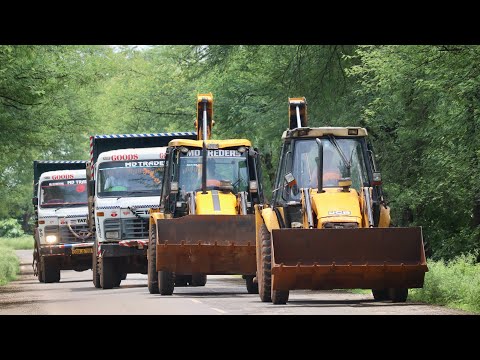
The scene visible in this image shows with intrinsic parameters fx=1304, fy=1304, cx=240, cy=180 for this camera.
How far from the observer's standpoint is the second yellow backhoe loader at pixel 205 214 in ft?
84.3

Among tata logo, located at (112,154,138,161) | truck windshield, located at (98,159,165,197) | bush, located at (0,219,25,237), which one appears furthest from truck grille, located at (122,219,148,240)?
bush, located at (0,219,25,237)

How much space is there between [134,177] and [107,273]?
2484 mm

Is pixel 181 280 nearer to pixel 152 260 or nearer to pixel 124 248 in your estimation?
pixel 124 248

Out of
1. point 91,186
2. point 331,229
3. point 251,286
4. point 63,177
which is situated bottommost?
point 251,286

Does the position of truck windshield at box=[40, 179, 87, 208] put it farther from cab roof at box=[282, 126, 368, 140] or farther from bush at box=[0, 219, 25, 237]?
bush at box=[0, 219, 25, 237]

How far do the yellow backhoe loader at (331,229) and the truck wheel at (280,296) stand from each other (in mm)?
17

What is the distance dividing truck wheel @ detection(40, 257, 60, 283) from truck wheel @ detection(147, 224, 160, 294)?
10561 mm

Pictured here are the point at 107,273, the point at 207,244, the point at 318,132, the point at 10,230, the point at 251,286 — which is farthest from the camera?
the point at 10,230

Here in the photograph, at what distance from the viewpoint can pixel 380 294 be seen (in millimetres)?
24062

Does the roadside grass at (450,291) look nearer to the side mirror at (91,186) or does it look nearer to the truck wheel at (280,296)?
the truck wheel at (280,296)

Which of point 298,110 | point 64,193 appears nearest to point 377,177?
point 298,110

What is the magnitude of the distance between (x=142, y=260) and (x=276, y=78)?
9.62 meters
